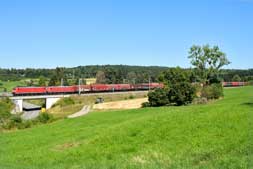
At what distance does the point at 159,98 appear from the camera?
69.2 meters

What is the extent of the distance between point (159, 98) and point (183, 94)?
5.13 meters

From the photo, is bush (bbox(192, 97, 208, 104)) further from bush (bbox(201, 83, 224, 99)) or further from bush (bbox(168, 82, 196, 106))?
bush (bbox(201, 83, 224, 99))

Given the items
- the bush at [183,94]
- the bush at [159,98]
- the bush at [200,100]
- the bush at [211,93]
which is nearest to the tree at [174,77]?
the bush at [159,98]

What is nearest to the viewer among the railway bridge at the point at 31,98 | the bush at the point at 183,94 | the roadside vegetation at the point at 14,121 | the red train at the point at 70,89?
the roadside vegetation at the point at 14,121

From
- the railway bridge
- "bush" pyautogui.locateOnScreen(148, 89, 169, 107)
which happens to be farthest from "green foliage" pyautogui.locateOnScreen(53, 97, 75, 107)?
"bush" pyautogui.locateOnScreen(148, 89, 169, 107)

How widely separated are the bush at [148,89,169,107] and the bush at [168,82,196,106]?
172cm

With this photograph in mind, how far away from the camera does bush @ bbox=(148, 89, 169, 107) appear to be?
225 ft

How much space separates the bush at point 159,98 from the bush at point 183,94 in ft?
5.63

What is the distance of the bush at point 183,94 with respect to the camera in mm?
65569

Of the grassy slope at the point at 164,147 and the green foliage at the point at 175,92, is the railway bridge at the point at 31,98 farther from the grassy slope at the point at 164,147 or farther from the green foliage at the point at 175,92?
the grassy slope at the point at 164,147

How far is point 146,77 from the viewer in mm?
167375

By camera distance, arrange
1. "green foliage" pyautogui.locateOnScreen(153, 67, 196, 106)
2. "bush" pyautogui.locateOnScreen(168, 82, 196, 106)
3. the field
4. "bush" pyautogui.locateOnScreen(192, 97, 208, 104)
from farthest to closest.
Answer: the field < "green foliage" pyautogui.locateOnScreen(153, 67, 196, 106) < "bush" pyautogui.locateOnScreen(168, 82, 196, 106) < "bush" pyautogui.locateOnScreen(192, 97, 208, 104)

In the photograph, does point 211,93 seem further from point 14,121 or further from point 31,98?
point 31,98

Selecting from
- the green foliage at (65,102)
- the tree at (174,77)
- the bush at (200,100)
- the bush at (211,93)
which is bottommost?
the green foliage at (65,102)
